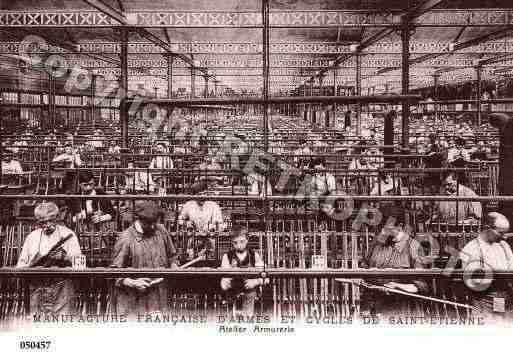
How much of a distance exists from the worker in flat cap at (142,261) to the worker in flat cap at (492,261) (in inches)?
94.4

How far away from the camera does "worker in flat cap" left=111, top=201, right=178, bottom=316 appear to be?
13.2ft

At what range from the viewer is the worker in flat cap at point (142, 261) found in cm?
402

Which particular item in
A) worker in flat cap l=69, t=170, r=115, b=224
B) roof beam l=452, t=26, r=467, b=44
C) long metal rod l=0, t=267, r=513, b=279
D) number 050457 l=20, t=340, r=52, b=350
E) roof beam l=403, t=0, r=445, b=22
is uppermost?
roof beam l=452, t=26, r=467, b=44

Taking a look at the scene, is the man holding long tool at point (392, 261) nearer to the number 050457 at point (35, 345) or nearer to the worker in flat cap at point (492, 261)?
the worker in flat cap at point (492, 261)

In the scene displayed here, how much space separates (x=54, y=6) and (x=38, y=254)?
32.8ft

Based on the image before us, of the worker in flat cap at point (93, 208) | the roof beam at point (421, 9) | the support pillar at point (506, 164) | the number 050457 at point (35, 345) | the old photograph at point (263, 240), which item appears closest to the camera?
the old photograph at point (263, 240)

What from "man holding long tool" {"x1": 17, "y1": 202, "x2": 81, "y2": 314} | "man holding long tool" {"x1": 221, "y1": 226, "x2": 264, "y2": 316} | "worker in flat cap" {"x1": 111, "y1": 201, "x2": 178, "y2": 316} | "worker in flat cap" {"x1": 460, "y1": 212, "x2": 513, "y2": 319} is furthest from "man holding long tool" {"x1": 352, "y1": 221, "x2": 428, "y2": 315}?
"man holding long tool" {"x1": 17, "y1": 202, "x2": 81, "y2": 314}

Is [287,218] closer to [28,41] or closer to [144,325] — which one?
[144,325]

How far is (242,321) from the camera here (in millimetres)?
4004

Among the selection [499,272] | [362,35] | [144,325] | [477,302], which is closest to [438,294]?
[477,302]

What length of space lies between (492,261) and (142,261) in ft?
9.48

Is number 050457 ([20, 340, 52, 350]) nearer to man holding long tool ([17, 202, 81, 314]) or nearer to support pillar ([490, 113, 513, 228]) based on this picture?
man holding long tool ([17, 202, 81, 314])

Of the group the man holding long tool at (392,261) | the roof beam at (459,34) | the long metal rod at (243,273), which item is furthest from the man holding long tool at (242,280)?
the roof beam at (459,34)

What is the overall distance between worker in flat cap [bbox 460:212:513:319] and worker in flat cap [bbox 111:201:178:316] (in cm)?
240
